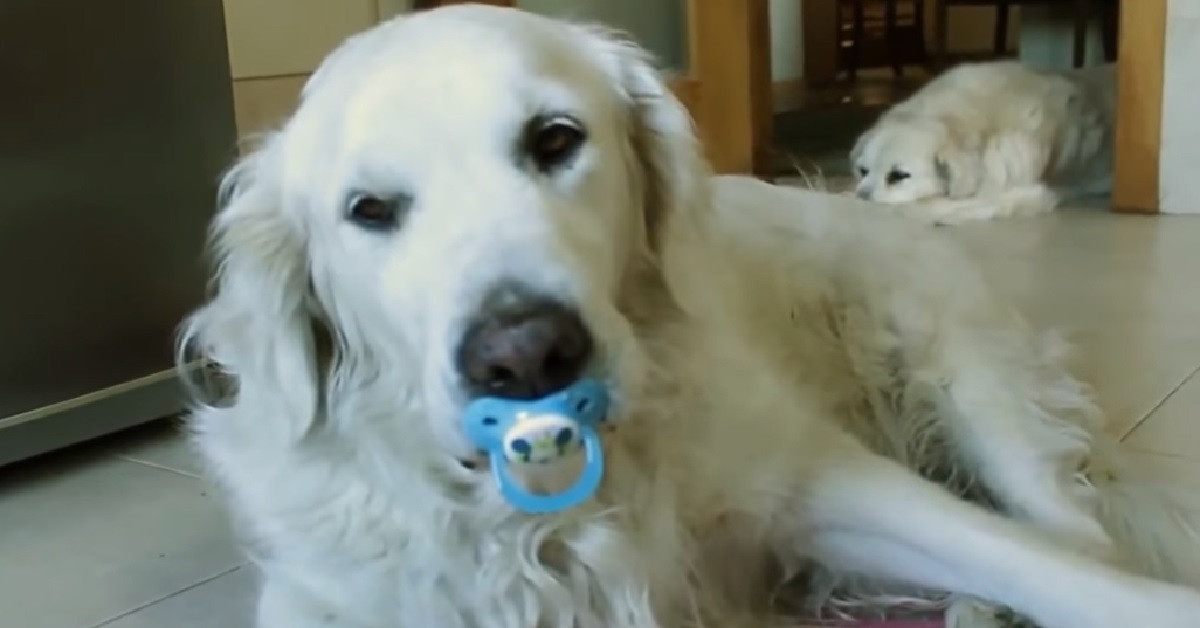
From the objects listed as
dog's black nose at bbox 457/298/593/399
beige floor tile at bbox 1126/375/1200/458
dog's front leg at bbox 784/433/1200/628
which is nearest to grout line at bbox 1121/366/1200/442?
beige floor tile at bbox 1126/375/1200/458

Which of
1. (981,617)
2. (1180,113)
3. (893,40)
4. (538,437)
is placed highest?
(538,437)

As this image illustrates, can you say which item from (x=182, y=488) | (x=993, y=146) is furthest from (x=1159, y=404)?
(x=993, y=146)

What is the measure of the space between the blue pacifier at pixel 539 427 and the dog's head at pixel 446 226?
0.04ft

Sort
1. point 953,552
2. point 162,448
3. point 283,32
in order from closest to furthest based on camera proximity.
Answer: point 953,552 < point 162,448 < point 283,32

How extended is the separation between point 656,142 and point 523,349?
0.41m

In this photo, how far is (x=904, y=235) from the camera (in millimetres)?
1776

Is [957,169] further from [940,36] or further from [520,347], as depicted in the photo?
[940,36]

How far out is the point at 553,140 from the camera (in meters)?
1.11

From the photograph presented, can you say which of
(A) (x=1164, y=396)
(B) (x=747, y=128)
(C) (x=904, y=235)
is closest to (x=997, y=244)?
(B) (x=747, y=128)

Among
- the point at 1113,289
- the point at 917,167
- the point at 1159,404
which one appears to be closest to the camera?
the point at 1159,404

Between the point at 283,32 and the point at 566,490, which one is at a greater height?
the point at 283,32

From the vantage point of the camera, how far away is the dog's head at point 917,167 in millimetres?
3717

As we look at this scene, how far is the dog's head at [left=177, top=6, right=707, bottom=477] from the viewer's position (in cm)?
97

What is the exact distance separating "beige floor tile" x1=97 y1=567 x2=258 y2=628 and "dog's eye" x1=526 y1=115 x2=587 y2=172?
65 cm
